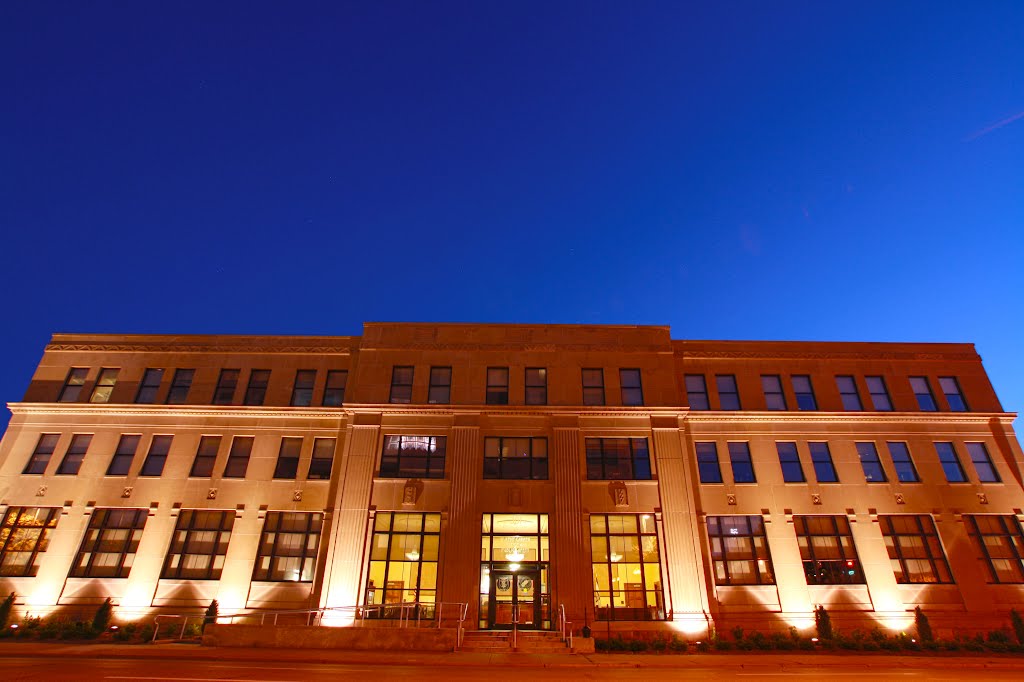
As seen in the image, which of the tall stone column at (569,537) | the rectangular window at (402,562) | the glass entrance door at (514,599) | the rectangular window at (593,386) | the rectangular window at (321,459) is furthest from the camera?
the rectangular window at (593,386)

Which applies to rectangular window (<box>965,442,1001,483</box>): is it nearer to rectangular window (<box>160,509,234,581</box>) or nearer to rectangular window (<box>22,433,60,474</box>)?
rectangular window (<box>160,509,234,581</box>)

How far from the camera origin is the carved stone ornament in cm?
2627

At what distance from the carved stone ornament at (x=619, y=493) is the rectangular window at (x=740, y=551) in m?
4.37

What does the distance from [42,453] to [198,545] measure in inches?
417

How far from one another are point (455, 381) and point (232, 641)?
579 inches

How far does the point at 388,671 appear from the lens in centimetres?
1677

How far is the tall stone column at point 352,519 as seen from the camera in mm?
24516

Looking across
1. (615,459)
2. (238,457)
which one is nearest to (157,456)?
(238,457)

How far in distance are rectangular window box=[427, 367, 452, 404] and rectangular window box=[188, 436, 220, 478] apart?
37.2ft

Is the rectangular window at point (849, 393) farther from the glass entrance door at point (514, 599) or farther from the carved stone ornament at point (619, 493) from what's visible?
the glass entrance door at point (514, 599)

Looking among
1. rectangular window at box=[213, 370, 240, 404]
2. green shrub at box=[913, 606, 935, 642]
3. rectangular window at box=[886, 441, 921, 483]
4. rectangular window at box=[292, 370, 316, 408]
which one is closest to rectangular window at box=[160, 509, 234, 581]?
rectangular window at box=[213, 370, 240, 404]

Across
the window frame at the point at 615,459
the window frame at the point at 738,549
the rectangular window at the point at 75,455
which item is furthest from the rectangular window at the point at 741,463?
the rectangular window at the point at 75,455

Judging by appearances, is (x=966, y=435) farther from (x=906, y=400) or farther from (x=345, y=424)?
(x=345, y=424)

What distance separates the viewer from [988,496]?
90.6 feet
